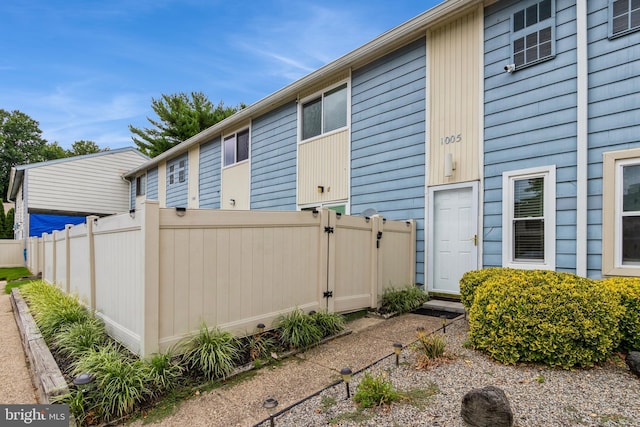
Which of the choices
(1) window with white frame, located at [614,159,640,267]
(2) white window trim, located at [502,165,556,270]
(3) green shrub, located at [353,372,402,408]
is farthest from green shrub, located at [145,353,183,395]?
(1) window with white frame, located at [614,159,640,267]

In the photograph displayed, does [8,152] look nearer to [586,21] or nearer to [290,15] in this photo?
[290,15]

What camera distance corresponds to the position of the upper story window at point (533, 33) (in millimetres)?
4797

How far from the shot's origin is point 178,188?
46.5ft

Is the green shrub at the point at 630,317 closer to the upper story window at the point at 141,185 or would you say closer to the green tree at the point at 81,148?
the upper story window at the point at 141,185

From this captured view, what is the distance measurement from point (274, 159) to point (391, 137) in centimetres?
400

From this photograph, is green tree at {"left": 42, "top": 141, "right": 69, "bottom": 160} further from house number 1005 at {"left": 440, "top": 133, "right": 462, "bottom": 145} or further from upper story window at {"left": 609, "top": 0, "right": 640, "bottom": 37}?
upper story window at {"left": 609, "top": 0, "right": 640, "bottom": 37}

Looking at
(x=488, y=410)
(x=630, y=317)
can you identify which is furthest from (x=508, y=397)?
(x=630, y=317)

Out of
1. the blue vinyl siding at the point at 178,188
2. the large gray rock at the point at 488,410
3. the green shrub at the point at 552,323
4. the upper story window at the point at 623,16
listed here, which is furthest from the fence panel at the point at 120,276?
the blue vinyl siding at the point at 178,188

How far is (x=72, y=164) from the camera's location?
1667 centimetres

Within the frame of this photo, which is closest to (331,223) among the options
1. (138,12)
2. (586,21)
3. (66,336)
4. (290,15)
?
(66,336)

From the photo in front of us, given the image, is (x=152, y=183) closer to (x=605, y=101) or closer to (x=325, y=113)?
(x=325, y=113)

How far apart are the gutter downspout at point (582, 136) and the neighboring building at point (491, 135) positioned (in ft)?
0.04

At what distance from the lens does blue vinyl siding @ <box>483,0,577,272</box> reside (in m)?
4.58

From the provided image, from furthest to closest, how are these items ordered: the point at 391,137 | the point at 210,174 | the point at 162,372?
the point at 210,174, the point at 391,137, the point at 162,372
